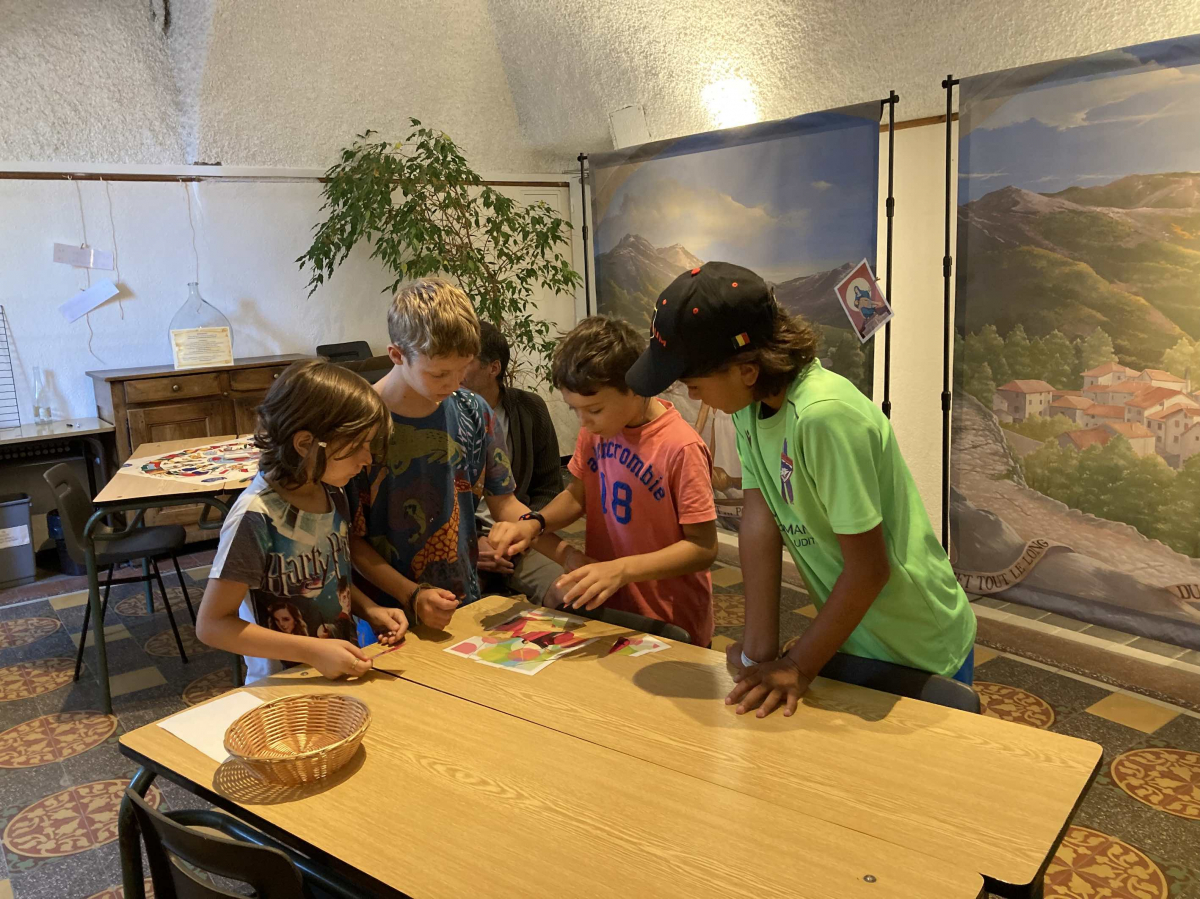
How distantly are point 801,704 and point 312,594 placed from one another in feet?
2.91

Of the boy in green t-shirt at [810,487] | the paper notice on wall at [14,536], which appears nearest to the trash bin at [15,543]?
the paper notice on wall at [14,536]

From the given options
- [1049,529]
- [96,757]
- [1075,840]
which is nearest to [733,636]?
[1049,529]

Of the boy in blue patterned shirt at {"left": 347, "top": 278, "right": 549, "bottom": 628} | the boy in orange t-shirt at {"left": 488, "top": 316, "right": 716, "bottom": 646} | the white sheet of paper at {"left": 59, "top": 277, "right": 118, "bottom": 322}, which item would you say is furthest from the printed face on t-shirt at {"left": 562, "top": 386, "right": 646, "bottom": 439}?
the white sheet of paper at {"left": 59, "top": 277, "right": 118, "bottom": 322}

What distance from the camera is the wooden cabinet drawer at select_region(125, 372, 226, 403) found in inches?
188

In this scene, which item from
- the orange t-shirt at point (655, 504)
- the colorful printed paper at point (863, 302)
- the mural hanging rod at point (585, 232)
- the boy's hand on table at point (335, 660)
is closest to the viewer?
the boy's hand on table at point (335, 660)

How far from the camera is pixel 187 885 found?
113 centimetres

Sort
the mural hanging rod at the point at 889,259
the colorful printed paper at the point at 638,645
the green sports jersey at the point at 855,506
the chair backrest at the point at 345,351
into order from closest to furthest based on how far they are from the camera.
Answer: the green sports jersey at the point at 855,506 < the colorful printed paper at the point at 638,645 < the mural hanging rod at the point at 889,259 < the chair backrest at the point at 345,351

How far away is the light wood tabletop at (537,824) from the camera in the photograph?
1009 millimetres

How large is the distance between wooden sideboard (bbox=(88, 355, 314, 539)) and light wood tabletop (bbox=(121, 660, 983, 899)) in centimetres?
363

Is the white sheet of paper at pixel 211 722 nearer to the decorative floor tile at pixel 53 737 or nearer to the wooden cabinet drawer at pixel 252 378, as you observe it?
the decorative floor tile at pixel 53 737

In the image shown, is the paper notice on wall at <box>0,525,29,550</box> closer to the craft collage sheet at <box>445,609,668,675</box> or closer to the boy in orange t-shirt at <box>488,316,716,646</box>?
the boy in orange t-shirt at <box>488,316,716,646</box>

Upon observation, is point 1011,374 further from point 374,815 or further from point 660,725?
point 374,815

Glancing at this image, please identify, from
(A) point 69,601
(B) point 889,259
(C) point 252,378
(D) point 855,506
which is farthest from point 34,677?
(B) point 889,259

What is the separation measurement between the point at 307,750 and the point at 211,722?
218 mm
